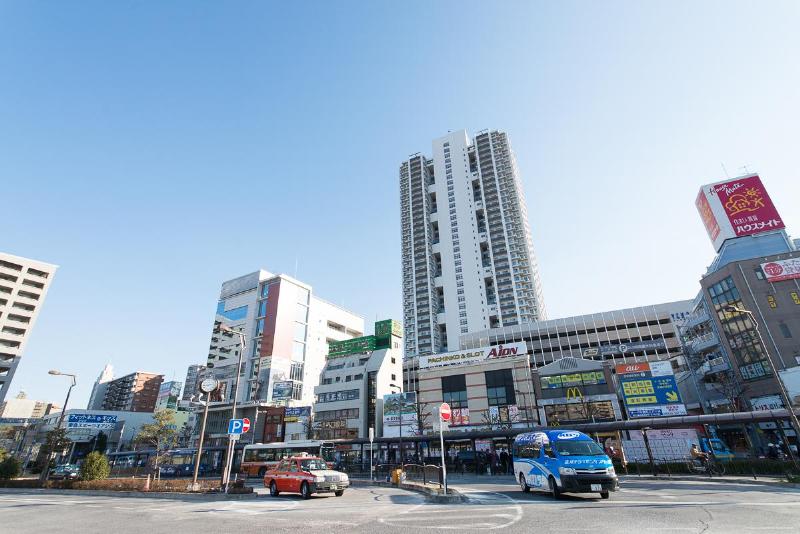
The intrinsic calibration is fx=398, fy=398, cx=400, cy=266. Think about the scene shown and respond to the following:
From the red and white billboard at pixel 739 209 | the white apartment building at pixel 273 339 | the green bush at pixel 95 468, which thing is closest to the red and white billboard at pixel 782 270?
the red and white billboard at pixel 739 209

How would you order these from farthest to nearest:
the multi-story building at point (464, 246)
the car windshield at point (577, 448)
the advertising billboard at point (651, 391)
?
the multi-story building at point (464, 246) → the advertising billboard at point (651, 391) → the car windshield at point (577, 448)

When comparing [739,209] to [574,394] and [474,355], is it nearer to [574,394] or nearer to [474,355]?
[574,394]

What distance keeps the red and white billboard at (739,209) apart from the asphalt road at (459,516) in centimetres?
4796

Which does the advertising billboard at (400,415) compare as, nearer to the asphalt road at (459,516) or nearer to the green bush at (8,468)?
the green bush at (8,468)

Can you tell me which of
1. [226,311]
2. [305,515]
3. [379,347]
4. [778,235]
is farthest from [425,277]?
[305,515]

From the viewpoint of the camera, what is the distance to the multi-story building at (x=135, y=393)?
6225 inches

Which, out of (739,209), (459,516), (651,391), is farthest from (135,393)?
(739,209)

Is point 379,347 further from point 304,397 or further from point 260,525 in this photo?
point 260,525

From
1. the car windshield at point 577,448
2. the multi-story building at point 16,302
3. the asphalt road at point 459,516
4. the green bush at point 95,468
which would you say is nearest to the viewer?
the asphalt road at point 459,516

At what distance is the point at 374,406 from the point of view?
6819cm

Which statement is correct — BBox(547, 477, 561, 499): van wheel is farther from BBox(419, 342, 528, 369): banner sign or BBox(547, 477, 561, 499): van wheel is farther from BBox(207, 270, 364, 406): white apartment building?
BBox(207, 270, 364, 406): white apartment building

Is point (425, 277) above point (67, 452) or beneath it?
above

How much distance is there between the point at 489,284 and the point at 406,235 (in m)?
36.2

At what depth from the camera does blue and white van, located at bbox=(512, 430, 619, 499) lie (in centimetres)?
1337
